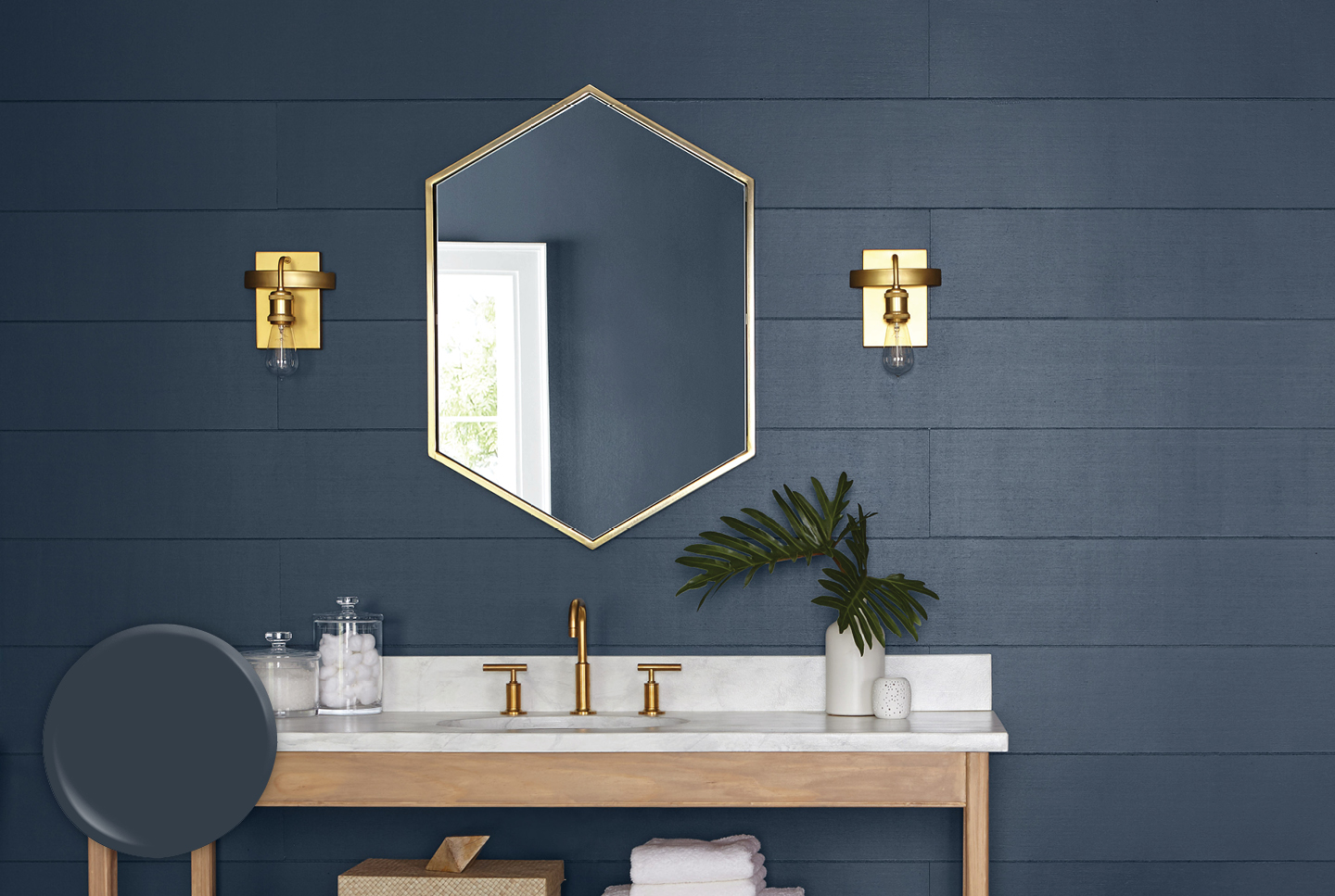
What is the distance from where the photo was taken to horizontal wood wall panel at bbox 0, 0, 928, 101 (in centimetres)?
212

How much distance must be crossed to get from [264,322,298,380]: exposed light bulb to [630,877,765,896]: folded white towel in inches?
43.0

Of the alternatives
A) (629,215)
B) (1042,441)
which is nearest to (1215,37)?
(1042,441)

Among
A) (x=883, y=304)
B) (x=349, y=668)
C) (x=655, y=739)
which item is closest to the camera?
(x=655, y=739)

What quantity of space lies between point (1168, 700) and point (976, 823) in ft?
1.75

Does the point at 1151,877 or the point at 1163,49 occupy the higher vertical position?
the point at 1163,49

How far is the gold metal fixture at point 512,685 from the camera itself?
2.01 metres

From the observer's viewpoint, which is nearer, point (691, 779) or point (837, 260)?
point (691, 779)

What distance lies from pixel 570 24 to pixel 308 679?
1.25 metres

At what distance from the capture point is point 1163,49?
6.91 ft

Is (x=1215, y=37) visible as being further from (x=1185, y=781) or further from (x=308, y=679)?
(x=308, y=679)

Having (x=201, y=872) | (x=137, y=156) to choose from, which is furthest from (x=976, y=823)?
(x=137, y=156)

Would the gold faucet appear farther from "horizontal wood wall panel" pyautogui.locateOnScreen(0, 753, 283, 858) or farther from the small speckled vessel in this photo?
"horizontal wood wall panel" pyautogui.locateOnScreen(0, 753, 283, 858)

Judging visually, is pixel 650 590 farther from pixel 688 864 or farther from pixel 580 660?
pixel 688 864

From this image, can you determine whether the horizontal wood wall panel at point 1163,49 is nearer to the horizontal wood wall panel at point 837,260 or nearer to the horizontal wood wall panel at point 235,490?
the horizontal wood wall panel at point 837,260
